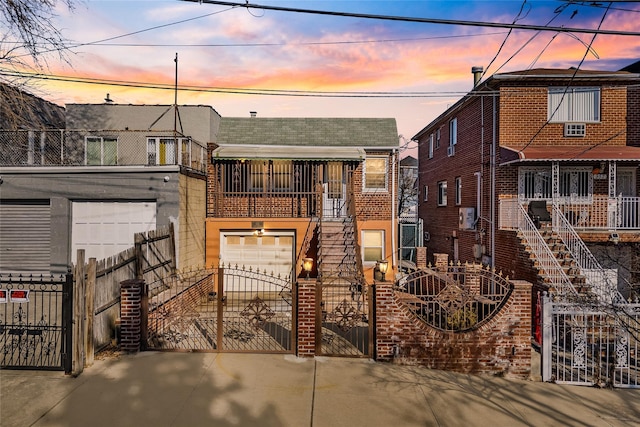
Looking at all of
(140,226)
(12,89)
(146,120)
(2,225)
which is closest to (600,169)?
(140,226)

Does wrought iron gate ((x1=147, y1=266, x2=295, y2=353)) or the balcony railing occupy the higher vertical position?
the balcony railing

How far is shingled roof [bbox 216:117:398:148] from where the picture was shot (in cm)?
1669

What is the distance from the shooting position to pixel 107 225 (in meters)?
13.3

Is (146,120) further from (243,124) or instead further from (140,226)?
(140,226)

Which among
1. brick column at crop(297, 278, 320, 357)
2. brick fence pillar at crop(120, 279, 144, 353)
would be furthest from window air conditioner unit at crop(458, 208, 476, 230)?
brick fence pillar at crop(120, 279, 144, 353)

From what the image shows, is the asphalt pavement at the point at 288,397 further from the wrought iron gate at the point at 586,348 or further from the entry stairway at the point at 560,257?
the entry stairway at the point at 560,257

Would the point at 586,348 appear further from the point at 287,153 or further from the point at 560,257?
the point at 287,153

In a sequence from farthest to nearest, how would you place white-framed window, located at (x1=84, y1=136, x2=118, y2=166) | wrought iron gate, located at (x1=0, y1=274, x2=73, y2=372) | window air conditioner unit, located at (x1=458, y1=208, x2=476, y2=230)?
1. window air conditioner unit, located at (x1=458, y1=208, x2=476, y2=230)
2. white-framed window, located at (x1=84, y1=136, x2=118, y2=166)
3. wrought iron gate, located at (x1=0, y1=274, x2=73, y2=372)

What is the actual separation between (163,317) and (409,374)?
581cm

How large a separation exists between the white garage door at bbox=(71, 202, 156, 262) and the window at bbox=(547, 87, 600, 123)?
15956 mm

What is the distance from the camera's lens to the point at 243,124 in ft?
58.5

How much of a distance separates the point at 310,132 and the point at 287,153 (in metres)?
2.56

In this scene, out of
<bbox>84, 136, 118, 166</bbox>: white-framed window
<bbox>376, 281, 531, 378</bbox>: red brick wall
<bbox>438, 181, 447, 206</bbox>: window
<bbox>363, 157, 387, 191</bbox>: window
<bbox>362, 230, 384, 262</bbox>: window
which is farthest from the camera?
<bbox>438, 181, 447, 206</bbox>: window

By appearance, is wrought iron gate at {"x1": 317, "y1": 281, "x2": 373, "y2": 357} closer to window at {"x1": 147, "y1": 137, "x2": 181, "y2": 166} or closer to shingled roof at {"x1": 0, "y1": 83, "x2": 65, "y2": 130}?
shingled roof at {"x1": 0, "y1": 83, "x2": 65, "y2": 130}
